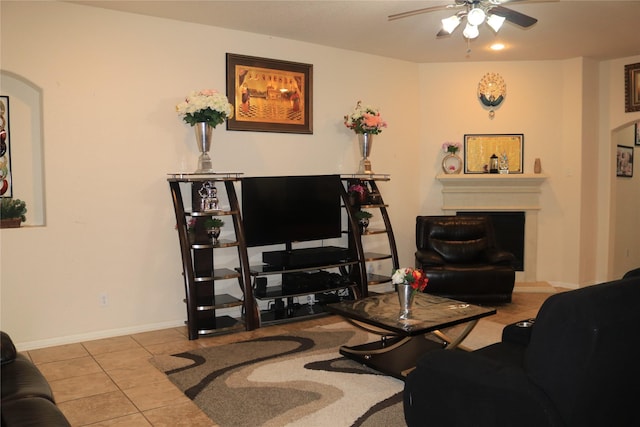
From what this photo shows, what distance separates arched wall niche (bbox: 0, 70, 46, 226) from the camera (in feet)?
14.2

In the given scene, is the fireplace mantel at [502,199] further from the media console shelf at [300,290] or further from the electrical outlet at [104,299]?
the electrical outlet at [104,299]

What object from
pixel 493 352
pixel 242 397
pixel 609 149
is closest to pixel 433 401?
pixel 493 352

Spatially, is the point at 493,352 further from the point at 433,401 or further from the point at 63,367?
the point at 63,367

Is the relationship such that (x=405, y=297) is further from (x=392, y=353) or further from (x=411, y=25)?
(x=411, y=25)

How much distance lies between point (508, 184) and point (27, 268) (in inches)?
214

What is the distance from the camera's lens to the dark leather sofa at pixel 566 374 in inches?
75.5

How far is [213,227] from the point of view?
466cm

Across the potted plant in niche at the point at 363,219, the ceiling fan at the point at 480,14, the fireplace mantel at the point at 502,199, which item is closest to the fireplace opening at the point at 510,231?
the fireplace mantel at the point at 502,199

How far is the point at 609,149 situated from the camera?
6641 mm

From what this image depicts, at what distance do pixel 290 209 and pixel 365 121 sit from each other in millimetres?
1317

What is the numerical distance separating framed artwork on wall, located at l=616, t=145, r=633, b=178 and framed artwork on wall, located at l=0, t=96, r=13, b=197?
705 cm

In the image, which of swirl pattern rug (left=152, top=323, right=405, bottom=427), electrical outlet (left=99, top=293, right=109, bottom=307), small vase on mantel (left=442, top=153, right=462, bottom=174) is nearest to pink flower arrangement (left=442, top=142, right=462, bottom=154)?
small vase on mantel (left=442, top=153, right=462, bottom=174)

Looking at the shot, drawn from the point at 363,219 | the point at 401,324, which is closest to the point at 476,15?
the point at 401,324

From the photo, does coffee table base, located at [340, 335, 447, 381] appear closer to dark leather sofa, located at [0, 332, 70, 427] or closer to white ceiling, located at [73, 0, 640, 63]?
dark leather sofa, located at [0, 332, 70, 427]
